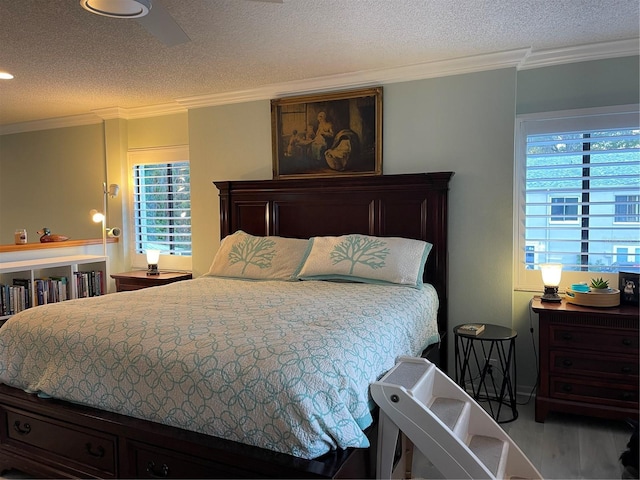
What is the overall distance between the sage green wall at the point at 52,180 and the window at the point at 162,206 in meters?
0.51

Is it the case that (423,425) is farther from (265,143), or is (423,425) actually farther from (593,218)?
(265,143)

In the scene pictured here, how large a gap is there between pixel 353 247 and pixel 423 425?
169cm

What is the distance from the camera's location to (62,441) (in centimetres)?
221

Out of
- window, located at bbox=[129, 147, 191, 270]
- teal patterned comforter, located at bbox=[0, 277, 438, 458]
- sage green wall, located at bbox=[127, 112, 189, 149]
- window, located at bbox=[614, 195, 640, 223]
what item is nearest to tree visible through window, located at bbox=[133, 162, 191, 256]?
window, located at bbox=[129, 147, 191, 270]

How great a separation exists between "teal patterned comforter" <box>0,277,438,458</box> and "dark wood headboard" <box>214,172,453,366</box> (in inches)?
35.1

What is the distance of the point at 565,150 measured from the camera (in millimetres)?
3373

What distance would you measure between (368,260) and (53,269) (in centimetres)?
298

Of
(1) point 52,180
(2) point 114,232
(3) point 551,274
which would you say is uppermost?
(1) point 52,180

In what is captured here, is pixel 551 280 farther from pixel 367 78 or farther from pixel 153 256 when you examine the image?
pixel 153 256

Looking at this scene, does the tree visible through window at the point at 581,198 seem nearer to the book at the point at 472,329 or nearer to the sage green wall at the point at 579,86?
the sage green wall at the point at 579,86

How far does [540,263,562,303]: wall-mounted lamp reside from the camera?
3154mm

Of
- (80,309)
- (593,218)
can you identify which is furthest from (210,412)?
(593,218)

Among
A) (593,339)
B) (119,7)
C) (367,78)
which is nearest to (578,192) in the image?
(593,339)

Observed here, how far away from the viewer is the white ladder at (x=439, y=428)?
5.98 ft
